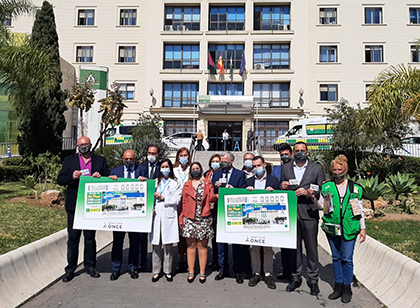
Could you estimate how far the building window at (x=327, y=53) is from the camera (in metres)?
35.4

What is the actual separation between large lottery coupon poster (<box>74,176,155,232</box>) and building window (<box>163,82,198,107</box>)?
30349mm

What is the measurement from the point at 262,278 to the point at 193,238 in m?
1.44

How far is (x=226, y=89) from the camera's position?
36312mm

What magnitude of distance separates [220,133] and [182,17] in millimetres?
12495

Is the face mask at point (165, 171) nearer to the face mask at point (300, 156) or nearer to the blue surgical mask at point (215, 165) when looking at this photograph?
the blue surgical mask at point (215, 165)

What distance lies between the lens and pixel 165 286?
5.75 m

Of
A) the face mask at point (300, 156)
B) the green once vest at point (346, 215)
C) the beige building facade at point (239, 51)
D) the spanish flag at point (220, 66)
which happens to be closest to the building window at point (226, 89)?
the beige building facade at point (239, 51)

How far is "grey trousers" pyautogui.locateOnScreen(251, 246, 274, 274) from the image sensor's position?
595 cm

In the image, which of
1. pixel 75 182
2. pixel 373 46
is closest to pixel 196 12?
pixel 373 46

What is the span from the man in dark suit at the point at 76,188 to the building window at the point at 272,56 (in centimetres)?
3139

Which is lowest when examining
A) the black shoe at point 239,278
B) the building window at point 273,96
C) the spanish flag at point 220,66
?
the black shoe at point 239,278

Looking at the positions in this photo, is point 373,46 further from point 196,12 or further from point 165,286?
point 165,286

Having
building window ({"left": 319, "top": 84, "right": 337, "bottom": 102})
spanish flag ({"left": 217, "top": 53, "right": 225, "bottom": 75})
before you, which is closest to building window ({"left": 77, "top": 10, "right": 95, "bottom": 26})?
spanish flag ({"left": 217, "top": 53, "right": 225, "bottom": 75})

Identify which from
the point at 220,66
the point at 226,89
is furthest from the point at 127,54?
the point at 226,89
